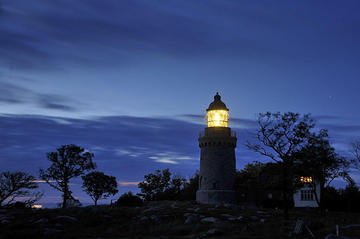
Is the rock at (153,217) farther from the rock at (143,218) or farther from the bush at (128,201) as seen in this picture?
the bush at (128,201)

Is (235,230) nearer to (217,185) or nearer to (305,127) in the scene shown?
(305,127)

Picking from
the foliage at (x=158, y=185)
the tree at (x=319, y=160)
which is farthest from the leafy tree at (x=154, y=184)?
the tree at (x=319, y=160)

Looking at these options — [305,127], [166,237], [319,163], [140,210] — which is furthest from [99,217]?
[319,163]

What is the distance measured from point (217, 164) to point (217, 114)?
22.8 ft

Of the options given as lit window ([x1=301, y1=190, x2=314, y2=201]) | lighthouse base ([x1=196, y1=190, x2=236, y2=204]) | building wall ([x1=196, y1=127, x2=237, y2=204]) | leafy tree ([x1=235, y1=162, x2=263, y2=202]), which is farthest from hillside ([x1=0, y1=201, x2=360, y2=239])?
lit window ([x1=301, y1=190, x2=314, y2=201])

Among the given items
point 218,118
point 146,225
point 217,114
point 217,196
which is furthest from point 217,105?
point 146,225

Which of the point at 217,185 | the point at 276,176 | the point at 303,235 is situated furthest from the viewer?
the point at 217,185

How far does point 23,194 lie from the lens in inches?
1775

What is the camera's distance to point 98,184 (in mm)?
65875

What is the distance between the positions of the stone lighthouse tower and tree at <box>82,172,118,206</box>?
18186 millimetres

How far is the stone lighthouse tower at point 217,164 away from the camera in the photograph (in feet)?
178

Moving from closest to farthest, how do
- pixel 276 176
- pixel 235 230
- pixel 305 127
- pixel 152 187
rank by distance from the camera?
pixel 235 230
pixel 305 127
pixel 276 176
pixel 152 187

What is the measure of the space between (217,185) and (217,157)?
144 inches

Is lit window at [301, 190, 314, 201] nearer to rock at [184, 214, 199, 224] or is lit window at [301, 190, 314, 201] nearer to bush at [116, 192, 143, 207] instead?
bush at [116, 192, 143, 207]
